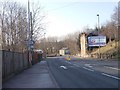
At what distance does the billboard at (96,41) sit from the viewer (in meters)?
115

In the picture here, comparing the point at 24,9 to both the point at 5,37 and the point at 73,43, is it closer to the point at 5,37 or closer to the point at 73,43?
the point at 5,37

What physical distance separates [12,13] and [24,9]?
3.83 m

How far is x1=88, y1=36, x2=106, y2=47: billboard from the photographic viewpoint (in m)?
115

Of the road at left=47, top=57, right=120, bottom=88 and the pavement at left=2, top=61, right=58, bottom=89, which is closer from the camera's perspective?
the road at left=47, top=57, right=120, bottom=88

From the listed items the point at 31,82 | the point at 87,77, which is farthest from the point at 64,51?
the point at 31,82

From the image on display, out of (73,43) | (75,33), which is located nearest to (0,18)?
(73,43)

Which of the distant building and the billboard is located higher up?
the billboard

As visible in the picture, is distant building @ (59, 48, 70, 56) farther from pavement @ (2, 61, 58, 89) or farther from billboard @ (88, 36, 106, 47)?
pavement @ (2, 61, 58, 89)

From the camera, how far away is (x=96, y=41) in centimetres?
11856

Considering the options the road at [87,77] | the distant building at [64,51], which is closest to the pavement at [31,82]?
the road at [87,77]

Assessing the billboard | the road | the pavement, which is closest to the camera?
the road

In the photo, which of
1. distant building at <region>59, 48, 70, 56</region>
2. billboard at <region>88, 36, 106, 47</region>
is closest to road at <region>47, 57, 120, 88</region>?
billboard at <region>88, 36, 106, 47</region>

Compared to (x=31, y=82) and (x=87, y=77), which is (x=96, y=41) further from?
(x=31, y=82)

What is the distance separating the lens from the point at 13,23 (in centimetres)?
5766
